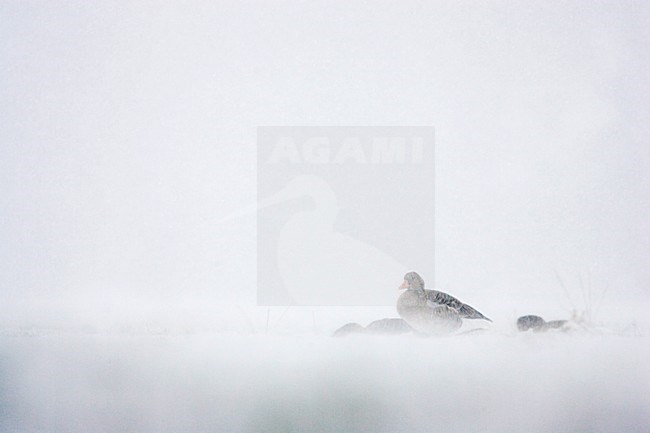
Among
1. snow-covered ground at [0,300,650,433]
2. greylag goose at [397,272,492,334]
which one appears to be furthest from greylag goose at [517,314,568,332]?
greylag goose at [397,272,492,334]

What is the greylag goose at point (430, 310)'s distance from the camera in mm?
2191

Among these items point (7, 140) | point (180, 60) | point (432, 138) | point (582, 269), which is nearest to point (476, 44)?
point (432, 138)

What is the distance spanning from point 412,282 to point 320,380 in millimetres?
523

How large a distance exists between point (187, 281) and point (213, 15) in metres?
1.18

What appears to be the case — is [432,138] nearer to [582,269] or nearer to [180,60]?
[582,269]

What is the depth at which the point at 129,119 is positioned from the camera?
8.25 ft

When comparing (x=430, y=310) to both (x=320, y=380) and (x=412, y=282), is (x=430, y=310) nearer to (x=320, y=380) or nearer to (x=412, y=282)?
(x=412, y=282)

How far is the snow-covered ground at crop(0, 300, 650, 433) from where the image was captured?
215cm

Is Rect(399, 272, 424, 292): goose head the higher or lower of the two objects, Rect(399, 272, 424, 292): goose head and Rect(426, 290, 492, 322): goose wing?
the higher
